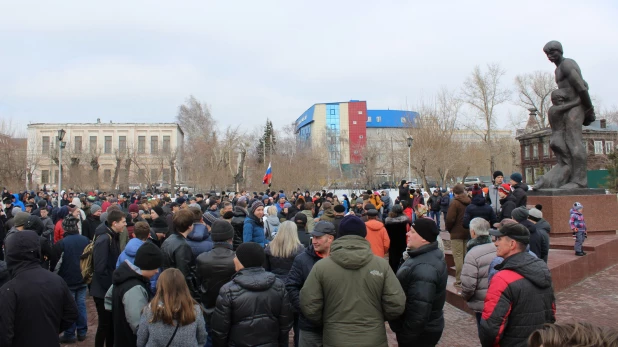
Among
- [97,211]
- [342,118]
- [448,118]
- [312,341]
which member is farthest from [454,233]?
[342,118]

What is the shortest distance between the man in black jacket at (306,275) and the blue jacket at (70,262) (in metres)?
3.83

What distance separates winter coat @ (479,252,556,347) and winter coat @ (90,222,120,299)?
15.0 feet

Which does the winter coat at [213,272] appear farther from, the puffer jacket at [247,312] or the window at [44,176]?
the window at [44,176]

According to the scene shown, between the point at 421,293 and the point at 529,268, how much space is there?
0.86 metres

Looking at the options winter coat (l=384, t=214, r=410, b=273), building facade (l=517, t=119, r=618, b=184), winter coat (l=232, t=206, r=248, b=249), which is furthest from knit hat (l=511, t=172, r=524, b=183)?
building facade (l=517, t=119, r=618, b=184)

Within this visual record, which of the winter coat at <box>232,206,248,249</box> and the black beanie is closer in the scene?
the black beanie

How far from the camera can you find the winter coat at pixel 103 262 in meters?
5.72

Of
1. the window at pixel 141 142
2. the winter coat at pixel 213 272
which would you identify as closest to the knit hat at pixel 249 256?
the winter coat at pixel 213 272

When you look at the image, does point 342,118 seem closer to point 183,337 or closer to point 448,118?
point 448,118

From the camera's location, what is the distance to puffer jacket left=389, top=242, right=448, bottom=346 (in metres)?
3.71

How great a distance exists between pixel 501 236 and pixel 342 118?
9384cm

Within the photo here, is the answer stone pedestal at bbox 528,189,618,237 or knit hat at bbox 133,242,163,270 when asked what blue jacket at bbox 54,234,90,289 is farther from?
stone pedestal at bbox 528,189,618,237

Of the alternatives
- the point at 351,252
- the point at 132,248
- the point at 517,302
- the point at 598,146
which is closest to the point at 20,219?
the point at 132,248

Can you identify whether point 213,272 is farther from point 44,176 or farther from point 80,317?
point 44,176
